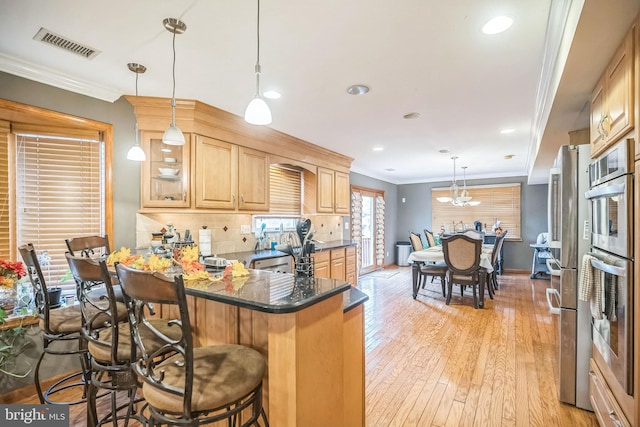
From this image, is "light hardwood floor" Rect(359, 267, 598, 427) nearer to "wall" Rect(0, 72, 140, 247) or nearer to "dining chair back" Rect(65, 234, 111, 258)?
"dining chair back" Rect(65, 234, 111, 258)

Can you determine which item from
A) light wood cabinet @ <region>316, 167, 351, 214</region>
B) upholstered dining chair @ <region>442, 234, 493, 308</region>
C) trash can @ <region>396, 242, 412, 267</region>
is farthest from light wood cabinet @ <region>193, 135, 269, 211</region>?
trash can @ <region>396, 242, 412, 267</region>

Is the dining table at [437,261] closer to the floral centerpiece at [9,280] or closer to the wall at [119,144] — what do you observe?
the wall at [119,144]

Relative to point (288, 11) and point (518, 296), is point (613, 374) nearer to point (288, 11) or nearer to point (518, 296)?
point (288, 11)

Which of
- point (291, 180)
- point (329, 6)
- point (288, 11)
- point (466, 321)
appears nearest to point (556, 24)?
point (329, 6)

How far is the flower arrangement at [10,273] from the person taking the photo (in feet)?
6.84

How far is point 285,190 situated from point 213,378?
380 cm

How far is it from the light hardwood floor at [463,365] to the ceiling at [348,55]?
2.17 metres

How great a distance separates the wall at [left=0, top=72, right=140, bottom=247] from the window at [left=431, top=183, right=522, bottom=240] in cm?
734

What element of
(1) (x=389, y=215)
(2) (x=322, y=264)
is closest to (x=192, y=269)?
(2) (x=322, y=264)

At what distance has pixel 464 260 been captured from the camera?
4527mm

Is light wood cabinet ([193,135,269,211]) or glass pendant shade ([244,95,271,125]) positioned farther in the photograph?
light wood cabinet ([193,135,269,211])

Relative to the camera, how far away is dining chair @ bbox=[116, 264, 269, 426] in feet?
3.33

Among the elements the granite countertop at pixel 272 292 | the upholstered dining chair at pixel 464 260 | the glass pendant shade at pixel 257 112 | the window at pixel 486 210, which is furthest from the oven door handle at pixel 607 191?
the window at pixel 486 210

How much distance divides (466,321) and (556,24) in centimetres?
333
